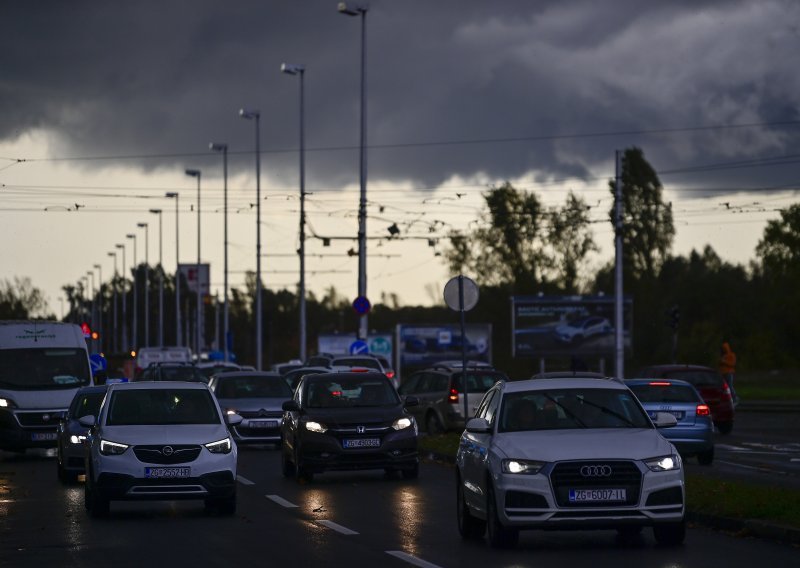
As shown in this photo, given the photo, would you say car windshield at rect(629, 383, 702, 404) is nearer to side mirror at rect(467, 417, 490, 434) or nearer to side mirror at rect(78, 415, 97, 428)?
side mirror at rect(78, 415, 97, 428)

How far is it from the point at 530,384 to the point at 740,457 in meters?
13.6

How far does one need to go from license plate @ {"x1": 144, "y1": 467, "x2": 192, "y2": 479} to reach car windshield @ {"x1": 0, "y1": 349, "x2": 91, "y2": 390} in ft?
51.4

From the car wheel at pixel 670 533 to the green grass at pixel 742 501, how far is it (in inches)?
46.8

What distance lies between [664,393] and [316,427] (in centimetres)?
663

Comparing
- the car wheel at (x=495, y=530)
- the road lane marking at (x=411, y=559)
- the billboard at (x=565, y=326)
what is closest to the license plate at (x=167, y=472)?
the road lane marking at (x=411, y=559)

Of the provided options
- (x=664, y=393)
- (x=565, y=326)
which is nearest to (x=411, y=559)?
(x=664, y=393)

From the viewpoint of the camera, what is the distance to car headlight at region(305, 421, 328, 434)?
2291 cm

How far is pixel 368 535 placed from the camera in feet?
49.6

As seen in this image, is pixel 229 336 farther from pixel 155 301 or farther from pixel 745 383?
pixel 155 301

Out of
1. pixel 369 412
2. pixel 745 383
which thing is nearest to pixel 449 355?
pixel 745 383

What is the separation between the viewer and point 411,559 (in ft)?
42.3

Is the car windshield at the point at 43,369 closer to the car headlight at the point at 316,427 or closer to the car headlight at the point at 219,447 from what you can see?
the car headlight at the point at 316,427

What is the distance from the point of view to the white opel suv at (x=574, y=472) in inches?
519

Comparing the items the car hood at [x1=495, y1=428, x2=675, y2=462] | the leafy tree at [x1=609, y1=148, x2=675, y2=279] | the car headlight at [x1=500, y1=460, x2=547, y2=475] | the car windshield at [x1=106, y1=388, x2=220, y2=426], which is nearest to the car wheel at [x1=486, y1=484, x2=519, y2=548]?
the car headlight at [x1=500, y1=460, x2=547, y2=475]
